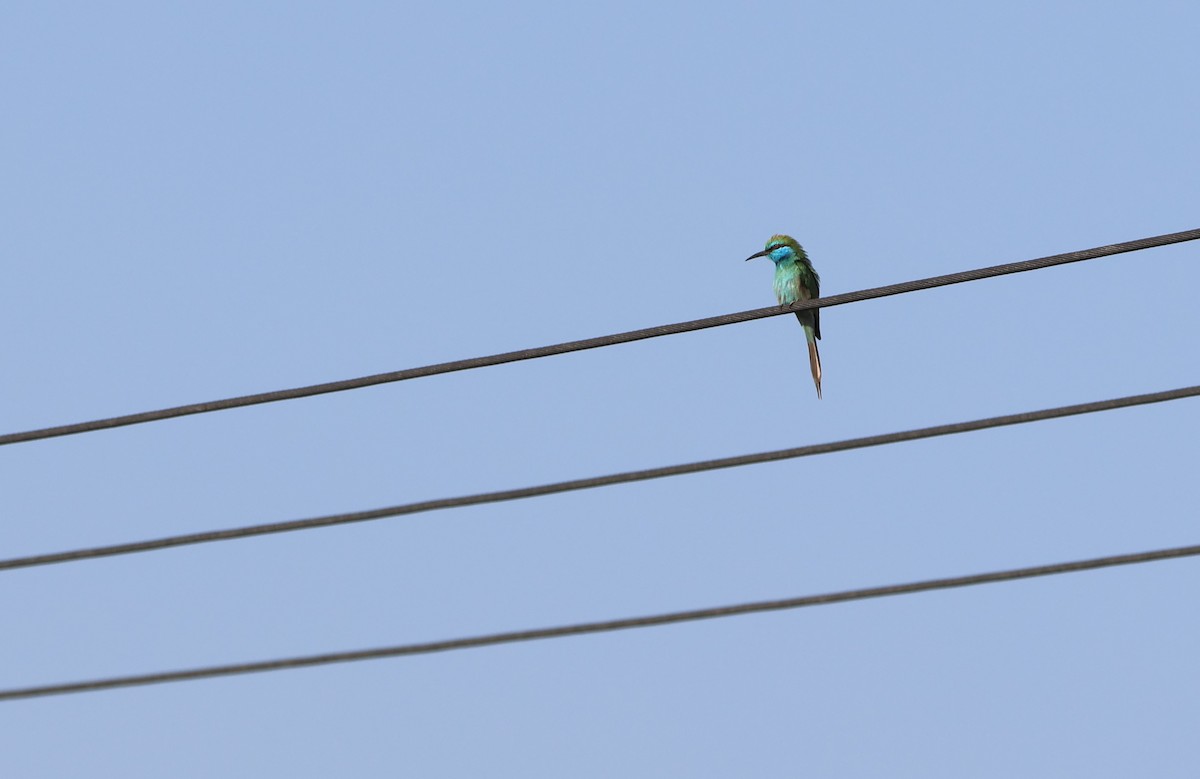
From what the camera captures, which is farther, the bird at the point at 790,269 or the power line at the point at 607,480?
the bird at the point at 790,269

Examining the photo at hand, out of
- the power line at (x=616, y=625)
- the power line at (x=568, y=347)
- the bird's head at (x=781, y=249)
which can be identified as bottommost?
the power line at (x=616, y=625)

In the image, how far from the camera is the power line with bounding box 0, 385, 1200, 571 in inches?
287

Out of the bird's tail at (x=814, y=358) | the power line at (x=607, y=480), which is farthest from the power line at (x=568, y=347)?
the bird's tail at (x=814, y=358)

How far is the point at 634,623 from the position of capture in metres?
7.93

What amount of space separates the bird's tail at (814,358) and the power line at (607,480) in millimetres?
7918

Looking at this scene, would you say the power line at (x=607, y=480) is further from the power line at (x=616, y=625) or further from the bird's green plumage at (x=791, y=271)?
the bird's green plumage at (x=791, y=271)

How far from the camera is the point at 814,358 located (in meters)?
A: 15.7

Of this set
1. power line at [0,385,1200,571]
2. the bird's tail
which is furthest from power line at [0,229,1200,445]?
the bird's tail

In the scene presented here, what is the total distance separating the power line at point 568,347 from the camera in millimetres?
7324

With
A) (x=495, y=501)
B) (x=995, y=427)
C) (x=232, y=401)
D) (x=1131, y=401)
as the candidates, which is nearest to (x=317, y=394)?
(x=232, y=401)

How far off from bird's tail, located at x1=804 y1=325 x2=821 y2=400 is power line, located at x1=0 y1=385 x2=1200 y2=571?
7918 millimetres

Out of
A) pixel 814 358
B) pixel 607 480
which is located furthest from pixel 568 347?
pixel 814 358

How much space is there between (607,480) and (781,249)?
8.81 m

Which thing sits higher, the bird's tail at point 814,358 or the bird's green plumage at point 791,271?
the bird's green plumage at point 791,271
